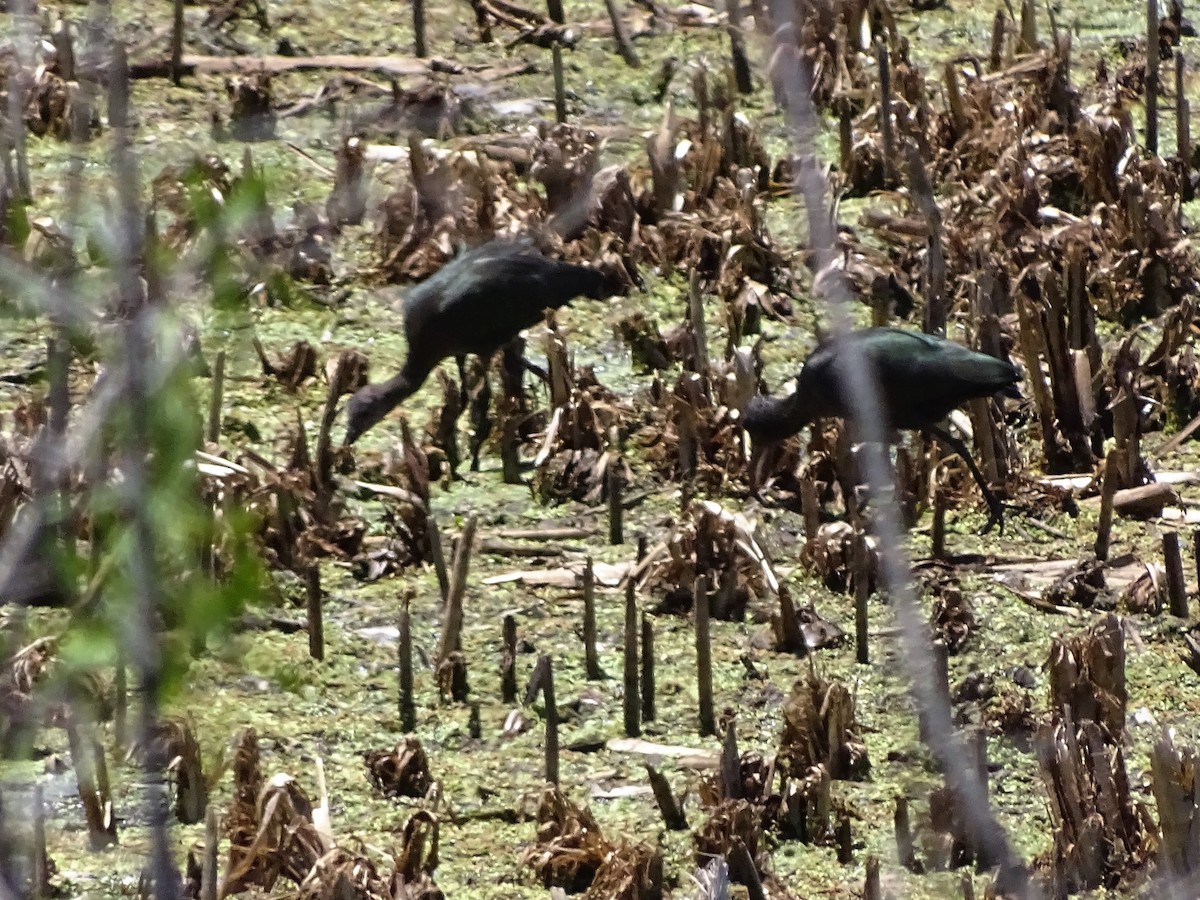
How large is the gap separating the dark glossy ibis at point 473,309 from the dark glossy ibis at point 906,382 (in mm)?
966

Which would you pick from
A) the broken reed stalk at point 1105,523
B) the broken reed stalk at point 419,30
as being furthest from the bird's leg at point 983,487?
the broken reed stalk at point 419,30

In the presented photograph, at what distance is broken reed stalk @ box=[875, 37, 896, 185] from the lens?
26.3ft

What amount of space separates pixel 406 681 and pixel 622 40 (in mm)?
4667

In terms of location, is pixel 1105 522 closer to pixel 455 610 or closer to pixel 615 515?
pixel 615 515

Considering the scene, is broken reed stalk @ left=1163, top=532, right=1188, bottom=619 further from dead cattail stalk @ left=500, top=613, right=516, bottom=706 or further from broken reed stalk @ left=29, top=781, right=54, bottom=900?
broken reed stalk @ left=29, top=781, right=54, bottom=900

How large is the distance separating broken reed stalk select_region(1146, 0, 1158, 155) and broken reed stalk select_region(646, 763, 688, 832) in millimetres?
4768

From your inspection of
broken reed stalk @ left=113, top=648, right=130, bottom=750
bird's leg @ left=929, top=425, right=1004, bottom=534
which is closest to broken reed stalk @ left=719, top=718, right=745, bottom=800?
broken reed stalk @ left=113, top=648, right=130, bottom=750

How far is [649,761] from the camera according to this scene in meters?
5.33

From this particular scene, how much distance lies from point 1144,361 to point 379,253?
2790 millimetres

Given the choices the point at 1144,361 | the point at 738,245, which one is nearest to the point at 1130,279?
the point at 1144,361

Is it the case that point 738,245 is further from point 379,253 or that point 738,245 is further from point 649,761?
point 649,761

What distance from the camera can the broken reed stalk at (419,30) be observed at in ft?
30.9

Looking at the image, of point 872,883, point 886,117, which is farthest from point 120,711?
point 886,117

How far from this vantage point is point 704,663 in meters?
5.45
